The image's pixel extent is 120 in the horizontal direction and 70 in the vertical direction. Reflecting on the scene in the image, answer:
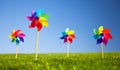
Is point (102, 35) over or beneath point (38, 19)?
beneath

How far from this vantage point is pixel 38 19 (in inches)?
1147

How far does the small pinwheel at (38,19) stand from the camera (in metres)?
28.7

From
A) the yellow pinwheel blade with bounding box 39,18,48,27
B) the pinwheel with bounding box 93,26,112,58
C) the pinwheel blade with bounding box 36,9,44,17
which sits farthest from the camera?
the pinwheel with bounding box 93,26,112,58

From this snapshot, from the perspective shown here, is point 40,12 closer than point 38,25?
No

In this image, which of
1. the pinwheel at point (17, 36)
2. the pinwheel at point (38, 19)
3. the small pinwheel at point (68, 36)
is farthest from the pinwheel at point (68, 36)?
the pinwheel at point (38, 19)

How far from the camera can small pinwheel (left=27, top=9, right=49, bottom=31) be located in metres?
28.7

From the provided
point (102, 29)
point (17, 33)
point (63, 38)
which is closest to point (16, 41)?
point (17, 33)

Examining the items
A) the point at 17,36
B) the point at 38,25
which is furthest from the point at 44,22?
the point at 17,36

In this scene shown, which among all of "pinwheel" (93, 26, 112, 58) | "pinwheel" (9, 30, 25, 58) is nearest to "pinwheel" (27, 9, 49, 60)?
"pinwheel" (93, 26, 112, 58)

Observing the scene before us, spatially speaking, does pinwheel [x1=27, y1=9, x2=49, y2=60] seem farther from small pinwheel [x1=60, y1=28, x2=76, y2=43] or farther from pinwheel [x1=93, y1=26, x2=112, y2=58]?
small pinwheel [x1=60, y1=28, x2=76, y2=43]

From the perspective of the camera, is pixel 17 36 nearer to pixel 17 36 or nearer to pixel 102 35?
pixel 17 36

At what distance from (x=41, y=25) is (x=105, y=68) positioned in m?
14.3

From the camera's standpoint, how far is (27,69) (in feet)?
50.4

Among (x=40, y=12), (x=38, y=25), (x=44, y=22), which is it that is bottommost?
(x=38, y=25)
